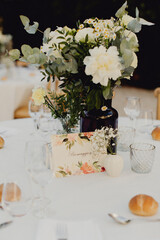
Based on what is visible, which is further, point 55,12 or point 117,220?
point 55,12

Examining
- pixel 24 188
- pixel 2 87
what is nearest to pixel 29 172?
pixel 24 188

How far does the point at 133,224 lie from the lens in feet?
2.89

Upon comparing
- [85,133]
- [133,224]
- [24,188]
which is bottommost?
[133,224]

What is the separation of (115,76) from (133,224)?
52 centimetres

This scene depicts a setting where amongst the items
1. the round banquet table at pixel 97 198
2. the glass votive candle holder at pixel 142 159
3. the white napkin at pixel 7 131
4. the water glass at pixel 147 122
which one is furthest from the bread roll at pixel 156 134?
the white napkin at pixel 7 131

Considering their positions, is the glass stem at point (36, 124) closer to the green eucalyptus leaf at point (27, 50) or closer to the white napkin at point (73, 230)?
the green eucalyptus leaf at point (27, 50)

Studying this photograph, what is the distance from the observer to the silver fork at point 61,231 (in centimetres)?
80

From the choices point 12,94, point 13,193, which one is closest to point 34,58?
point 13,193

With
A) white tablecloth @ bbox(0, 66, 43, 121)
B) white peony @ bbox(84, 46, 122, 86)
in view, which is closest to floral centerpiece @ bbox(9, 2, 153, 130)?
white peony @ bbox(84, 46, 122, 86)

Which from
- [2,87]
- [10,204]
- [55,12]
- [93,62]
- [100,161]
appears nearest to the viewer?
[10,204]

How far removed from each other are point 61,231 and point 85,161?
43 cm

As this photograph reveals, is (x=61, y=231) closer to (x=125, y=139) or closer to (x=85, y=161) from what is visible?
(x=85, y=161)

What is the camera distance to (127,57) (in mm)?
1143

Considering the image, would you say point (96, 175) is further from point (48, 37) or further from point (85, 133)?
point (48, 37)
